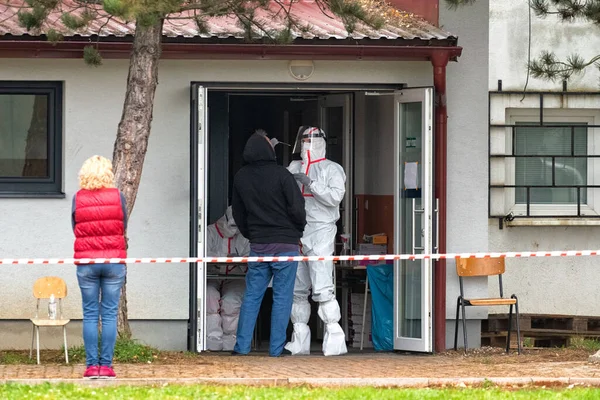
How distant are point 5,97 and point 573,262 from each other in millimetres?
6940

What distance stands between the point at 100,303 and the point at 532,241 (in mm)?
7219

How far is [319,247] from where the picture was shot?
1261cm

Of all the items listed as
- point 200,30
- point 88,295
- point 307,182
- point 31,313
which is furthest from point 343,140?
point 88,295

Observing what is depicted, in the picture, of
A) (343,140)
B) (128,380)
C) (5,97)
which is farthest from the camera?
(343,140)

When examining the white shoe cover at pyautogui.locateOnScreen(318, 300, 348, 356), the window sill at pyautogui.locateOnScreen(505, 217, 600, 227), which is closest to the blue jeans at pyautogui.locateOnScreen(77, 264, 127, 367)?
the white shoe cover at pyautogui.locateOnScreen(318, 300, 348, 356)

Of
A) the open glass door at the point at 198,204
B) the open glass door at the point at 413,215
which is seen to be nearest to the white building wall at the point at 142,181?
the open glass door at the point at 198,204

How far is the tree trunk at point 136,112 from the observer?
11109mm

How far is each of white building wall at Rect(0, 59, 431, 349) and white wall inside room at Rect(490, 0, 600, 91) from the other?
12.1ft

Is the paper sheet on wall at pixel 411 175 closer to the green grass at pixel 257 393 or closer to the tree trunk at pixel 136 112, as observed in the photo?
the tree trunk at pixel 136 112

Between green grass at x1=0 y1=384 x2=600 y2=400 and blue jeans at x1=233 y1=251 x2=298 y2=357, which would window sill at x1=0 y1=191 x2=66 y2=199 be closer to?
blue jeans at x1=233 y1=251 x2=298 y2=357

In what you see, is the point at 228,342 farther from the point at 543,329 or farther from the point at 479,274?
the point at 543,329

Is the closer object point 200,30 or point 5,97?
point 200,30

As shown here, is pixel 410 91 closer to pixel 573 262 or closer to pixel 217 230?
pixel 217 230

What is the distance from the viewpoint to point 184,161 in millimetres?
12531
